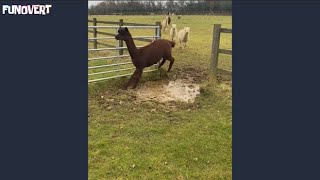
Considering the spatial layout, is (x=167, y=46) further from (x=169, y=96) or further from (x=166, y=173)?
(x=166, y=173)

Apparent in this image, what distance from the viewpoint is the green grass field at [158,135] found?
3055mm

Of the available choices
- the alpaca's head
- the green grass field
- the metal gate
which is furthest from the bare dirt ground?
the alpaca's head

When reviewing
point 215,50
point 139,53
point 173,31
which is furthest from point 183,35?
point 139,53

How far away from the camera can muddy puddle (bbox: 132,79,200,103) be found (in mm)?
5387

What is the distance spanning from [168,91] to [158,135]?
204cm

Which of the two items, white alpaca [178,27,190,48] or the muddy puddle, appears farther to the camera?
white alpaca [178,27,190,48]

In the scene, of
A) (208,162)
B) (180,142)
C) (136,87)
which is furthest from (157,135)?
(136,87)

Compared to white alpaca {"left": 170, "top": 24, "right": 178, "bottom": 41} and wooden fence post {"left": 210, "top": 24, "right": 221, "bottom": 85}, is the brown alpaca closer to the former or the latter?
wooden fence post {"left": 210, "top": 24, "right": 221, "bottom": 85}

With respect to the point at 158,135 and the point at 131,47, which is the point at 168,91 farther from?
the point at 158,135

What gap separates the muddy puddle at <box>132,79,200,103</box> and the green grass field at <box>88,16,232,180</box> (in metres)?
0.16

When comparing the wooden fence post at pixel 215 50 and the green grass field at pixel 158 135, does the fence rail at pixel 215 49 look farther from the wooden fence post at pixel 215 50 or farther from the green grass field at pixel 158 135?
the green grass field at pixel 158 135

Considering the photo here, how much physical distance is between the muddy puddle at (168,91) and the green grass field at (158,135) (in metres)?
0.16

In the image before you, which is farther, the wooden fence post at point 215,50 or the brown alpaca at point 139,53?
the wooden fence post at point 215,50

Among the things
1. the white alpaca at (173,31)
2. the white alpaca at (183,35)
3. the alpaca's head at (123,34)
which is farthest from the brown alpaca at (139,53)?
the white alpaca at (173,31)
